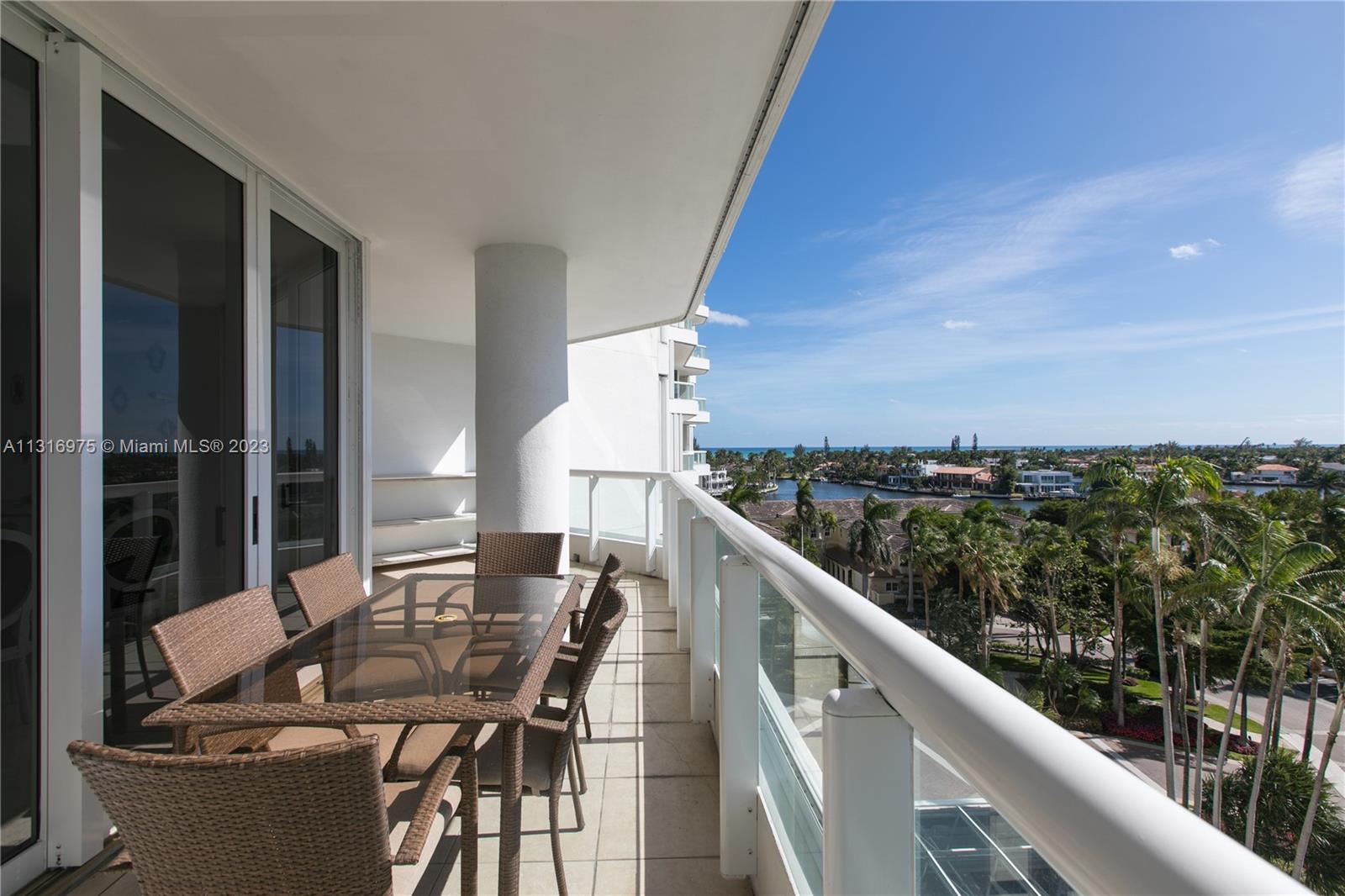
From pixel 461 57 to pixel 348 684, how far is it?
2350 mm

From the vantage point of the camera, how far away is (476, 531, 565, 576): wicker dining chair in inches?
148

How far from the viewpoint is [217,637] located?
2.00 meters

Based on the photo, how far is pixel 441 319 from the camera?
7125mm

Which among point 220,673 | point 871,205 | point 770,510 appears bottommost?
point 770,510

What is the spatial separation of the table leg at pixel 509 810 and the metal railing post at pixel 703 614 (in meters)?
1.37

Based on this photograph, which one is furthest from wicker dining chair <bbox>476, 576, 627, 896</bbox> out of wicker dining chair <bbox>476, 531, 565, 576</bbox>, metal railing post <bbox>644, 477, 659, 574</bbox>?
metal railing post <bbox>644, 477, 659, 574</bbox>

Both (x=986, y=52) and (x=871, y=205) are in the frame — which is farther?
(x=871, y=205)

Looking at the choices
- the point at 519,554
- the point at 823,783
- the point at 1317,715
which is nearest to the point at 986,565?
the point at 1317,715

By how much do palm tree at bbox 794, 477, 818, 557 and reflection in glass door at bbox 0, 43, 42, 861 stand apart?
3780 centimetres

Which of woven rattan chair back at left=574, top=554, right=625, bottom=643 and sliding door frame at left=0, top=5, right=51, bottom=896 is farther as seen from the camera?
woven rattan chair back at left=574, top=554, right=625, bottom=643

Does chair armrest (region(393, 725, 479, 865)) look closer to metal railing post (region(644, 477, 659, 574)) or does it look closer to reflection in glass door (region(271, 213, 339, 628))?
reflection in glass door (region(271, 213, 339, 628))

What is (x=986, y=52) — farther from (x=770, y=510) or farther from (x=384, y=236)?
(x=384, y=236)

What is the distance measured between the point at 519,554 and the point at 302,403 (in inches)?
61.5

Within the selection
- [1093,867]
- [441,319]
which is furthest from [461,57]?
[441,319]
